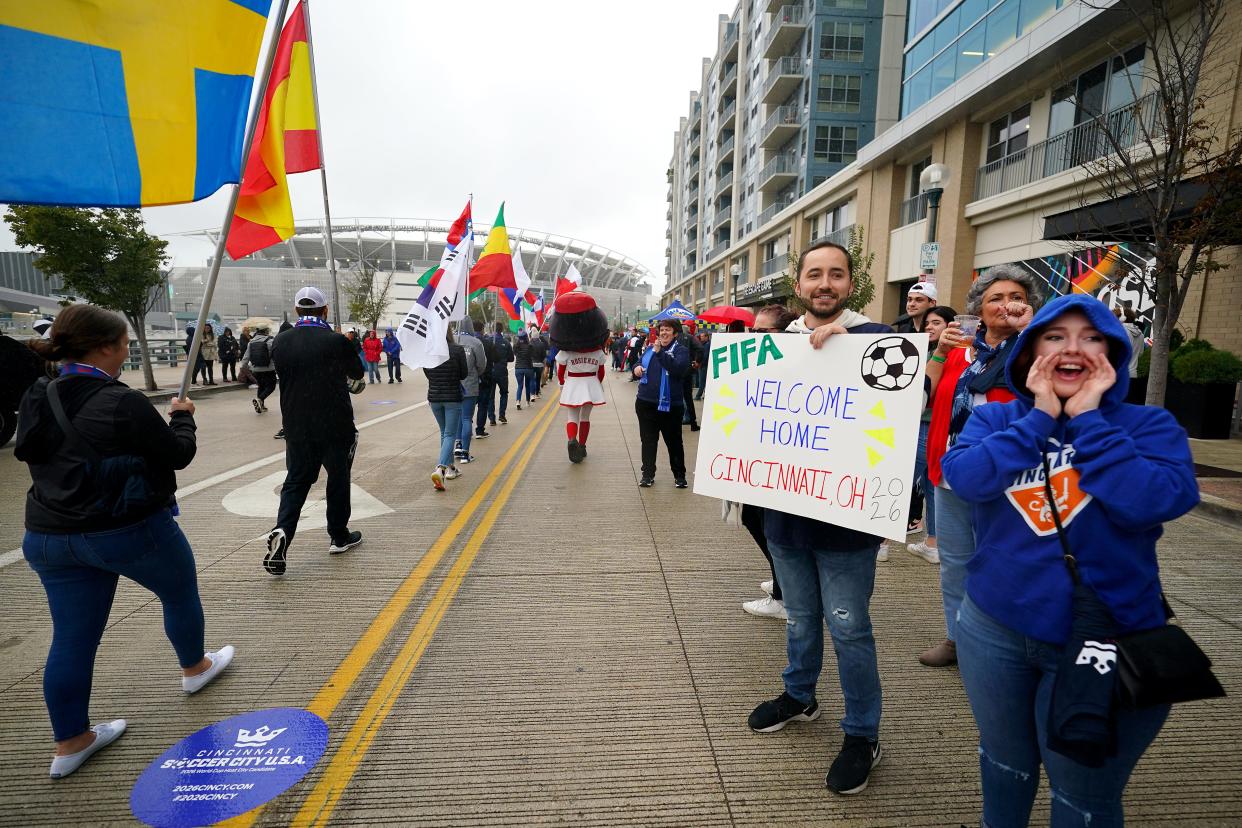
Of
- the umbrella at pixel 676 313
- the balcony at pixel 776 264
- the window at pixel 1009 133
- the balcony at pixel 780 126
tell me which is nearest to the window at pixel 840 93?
the balcony at pixel 780 126

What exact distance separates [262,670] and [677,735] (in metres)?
2.17

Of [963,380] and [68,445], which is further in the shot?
[963,380]

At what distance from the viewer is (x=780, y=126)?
36781 millimetres

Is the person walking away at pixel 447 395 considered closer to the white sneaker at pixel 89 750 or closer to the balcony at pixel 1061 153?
the white sneaker at pixel 89 750

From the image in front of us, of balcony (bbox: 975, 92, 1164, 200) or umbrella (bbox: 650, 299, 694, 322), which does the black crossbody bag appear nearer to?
umbrella (bbox: 650, 299, 694, 322)

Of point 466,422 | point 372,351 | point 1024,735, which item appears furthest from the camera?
point 372,351

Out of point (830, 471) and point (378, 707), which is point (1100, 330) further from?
point (378, 707)

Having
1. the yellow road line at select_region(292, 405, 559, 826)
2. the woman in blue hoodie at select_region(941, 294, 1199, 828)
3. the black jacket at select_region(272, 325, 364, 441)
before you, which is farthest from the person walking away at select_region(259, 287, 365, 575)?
the woman in blue hoodie at select_region(941, 294, 1199, 828)

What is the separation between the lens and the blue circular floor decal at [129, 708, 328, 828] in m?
2.29

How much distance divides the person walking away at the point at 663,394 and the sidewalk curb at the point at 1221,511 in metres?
5.18

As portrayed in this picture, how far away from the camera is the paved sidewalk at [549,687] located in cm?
235

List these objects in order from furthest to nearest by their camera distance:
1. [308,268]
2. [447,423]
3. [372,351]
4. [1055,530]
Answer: [308,268], [372,351], [447,423], [1055,530]

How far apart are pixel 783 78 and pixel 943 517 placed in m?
40.1

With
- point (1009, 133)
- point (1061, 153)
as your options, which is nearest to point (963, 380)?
point (1061, 153)
